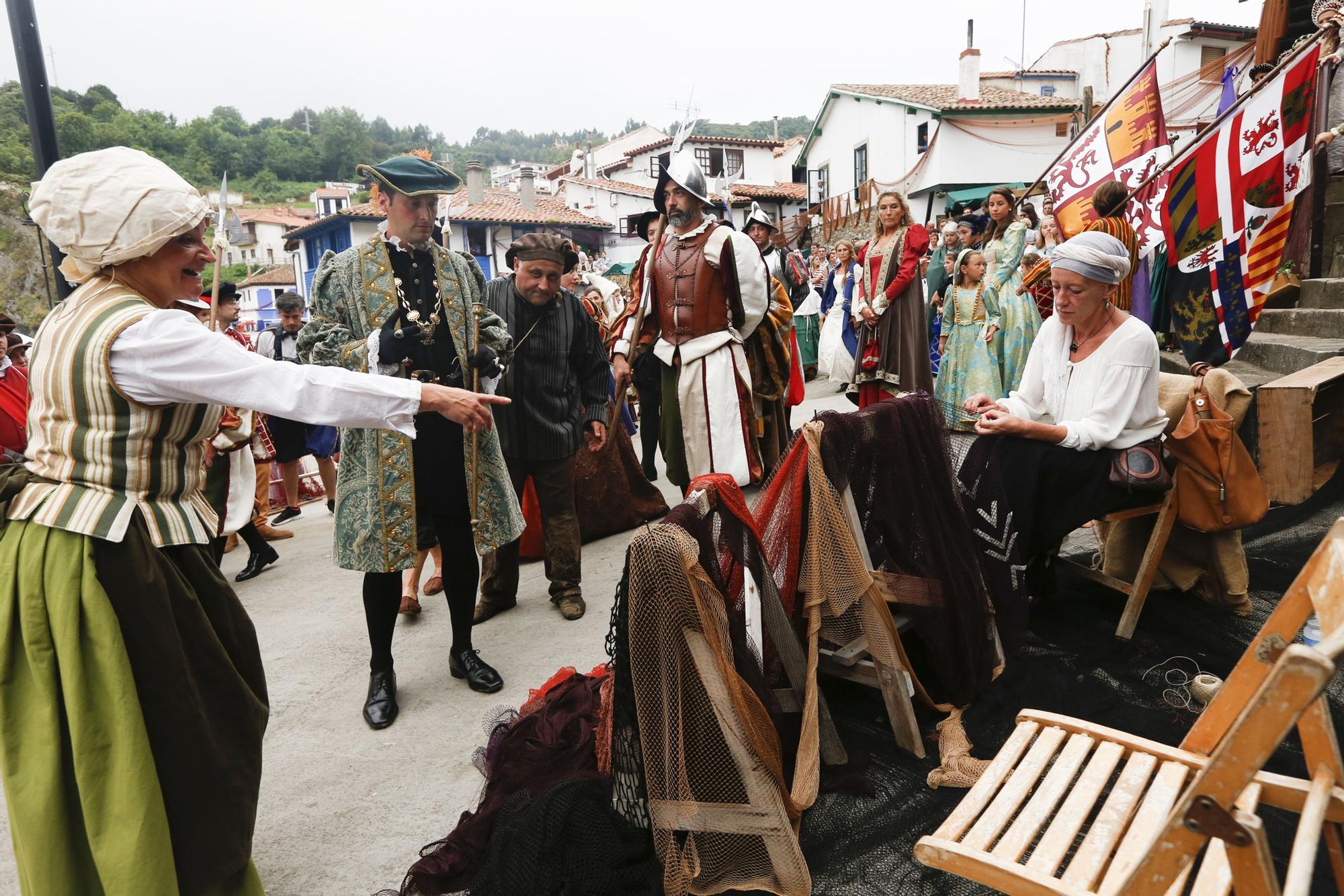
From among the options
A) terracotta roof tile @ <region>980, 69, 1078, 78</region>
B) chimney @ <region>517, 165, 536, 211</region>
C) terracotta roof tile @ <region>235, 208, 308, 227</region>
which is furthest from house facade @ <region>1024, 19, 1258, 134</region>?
terracotta roof tile @ <region>235, 208, 308, 227</region>

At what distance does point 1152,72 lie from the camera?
236 inches

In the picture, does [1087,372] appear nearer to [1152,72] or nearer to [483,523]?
[483,523]

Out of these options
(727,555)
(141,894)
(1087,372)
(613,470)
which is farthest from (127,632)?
(613,470)

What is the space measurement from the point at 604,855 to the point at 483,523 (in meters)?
1.47

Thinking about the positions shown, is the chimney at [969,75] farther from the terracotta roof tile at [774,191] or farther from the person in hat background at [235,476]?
the person in hat background at [235,476]

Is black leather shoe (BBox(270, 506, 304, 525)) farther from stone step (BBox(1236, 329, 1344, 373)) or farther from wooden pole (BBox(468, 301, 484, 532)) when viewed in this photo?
stone step (BBox(1236, 329, 1344, 373))

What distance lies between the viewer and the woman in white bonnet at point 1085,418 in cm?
311

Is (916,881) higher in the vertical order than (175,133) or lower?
lower

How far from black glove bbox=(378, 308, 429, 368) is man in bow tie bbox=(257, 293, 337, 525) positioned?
3356 mm

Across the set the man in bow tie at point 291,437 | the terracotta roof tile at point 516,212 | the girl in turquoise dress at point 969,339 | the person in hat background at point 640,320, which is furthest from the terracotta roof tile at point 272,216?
the girl in turquoise dress at point 969,339

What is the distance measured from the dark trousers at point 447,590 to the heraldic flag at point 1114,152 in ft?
16.0

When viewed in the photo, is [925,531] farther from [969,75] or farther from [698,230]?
[969,75]

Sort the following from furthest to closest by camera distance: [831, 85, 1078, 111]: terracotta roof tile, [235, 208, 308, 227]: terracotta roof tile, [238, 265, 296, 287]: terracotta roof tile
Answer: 1. [235, 208, 308, 227]: terracotta roof tile
2. [238, 265, 296, 287]: terracotta roof tile
3. [831, 85, 1078, 111]: terracotta roof tile

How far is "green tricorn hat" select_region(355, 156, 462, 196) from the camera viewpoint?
288cm
